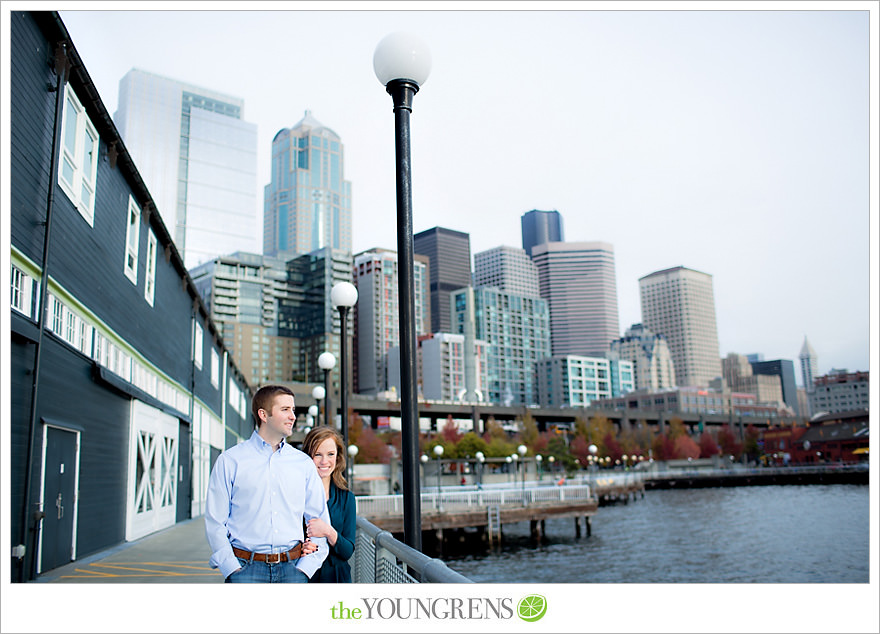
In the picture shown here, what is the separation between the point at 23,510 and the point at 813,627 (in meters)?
9.71

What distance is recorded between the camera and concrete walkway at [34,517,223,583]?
10625 millimetres

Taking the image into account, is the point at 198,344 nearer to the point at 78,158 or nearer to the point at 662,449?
the point at 78,158

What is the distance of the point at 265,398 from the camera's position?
392 centimetres

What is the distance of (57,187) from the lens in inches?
425

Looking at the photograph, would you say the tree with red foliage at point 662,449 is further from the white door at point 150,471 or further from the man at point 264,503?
the man at point 264,503

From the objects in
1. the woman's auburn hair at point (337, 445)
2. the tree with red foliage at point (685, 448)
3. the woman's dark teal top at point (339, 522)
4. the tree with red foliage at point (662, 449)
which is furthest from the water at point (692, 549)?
the tree with red foliage at point (662, 449)

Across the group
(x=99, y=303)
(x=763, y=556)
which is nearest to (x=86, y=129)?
(x=99, y=303)

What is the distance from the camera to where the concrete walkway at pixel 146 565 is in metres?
10.6

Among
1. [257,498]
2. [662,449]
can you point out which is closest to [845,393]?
[662,449]

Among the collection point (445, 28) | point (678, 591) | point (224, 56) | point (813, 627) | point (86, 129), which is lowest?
point (813, 627)

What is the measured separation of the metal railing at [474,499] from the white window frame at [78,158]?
20.5 metres

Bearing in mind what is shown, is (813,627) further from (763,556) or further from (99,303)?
(763,556)

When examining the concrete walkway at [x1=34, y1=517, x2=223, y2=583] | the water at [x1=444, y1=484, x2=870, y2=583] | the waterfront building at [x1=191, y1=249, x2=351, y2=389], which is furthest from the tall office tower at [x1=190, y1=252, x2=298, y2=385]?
the concrete walkway at [x1=34, y1=517, x2=223, y2=583]

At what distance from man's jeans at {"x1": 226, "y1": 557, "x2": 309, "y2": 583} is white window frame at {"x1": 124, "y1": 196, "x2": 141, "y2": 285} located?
1395cm
